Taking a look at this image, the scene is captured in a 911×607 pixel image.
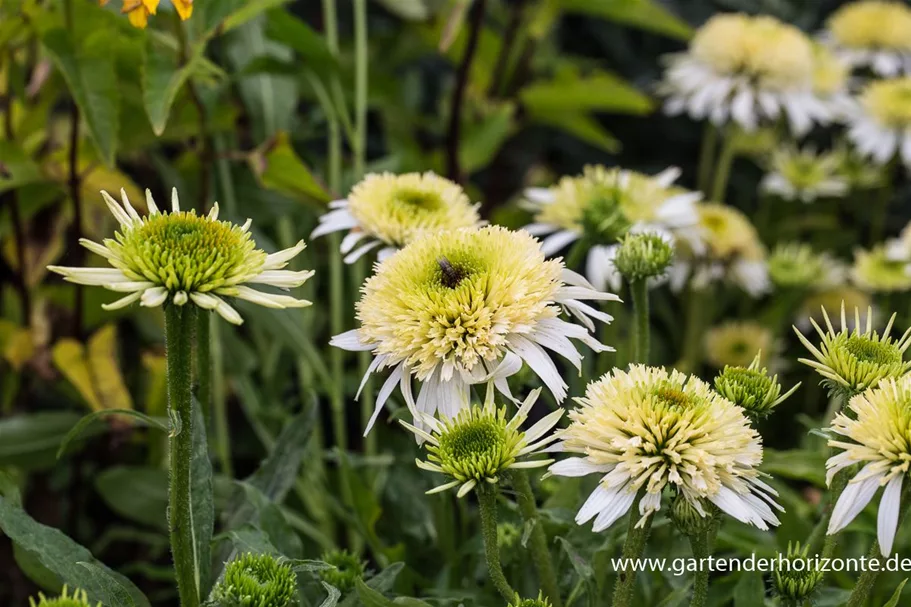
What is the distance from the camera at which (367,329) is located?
0.55 meters

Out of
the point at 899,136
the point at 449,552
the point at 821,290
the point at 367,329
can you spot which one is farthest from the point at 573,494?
the point at 899,136

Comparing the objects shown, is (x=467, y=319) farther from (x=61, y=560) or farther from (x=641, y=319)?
(x=61, y=560)

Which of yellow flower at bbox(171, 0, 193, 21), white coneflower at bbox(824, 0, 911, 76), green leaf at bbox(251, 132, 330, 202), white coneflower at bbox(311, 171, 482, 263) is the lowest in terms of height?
white coneflower at bbox(311, 171, 482, 263)

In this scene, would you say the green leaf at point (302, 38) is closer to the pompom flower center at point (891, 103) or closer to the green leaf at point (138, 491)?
the green leaf at point (138, 491)

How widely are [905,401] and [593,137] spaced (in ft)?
2.68

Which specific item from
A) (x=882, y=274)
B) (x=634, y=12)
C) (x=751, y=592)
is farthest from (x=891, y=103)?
(x=751, y=592)

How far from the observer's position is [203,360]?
2.12 feet

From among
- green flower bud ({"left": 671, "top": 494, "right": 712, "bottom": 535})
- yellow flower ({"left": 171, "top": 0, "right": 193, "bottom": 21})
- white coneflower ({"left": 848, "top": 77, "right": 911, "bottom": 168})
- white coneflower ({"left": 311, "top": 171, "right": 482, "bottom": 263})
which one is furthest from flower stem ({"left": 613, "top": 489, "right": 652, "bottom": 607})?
white coneflower ({"left": 848, "top": 77, "right": 911, "bottom": 168})

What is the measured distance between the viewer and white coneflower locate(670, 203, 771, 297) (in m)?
1.17

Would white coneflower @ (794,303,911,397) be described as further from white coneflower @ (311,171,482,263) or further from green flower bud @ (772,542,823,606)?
white coneflower @ (311,171,482,263)

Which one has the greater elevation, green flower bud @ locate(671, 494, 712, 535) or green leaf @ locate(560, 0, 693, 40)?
green leaf @ locate(560, 0, 693, 40)

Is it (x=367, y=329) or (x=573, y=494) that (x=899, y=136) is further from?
(x=367, y=329)

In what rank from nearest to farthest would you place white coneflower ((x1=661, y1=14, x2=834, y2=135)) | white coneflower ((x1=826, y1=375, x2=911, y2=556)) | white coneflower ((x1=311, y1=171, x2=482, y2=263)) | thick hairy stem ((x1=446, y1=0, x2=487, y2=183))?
white coneflower ((x1=826, y1=375, x2=911, y2=556))
white coneflower ((x1=311, y1=171, x2=482, y2=263))
thick hairy stem ((x1=446, y1=0, x2=487, y2=183))
white coneflower ((x1=661, y1=14, x2=834, y2=135))

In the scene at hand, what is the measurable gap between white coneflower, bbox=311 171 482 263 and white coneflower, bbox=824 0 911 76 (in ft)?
3.00
